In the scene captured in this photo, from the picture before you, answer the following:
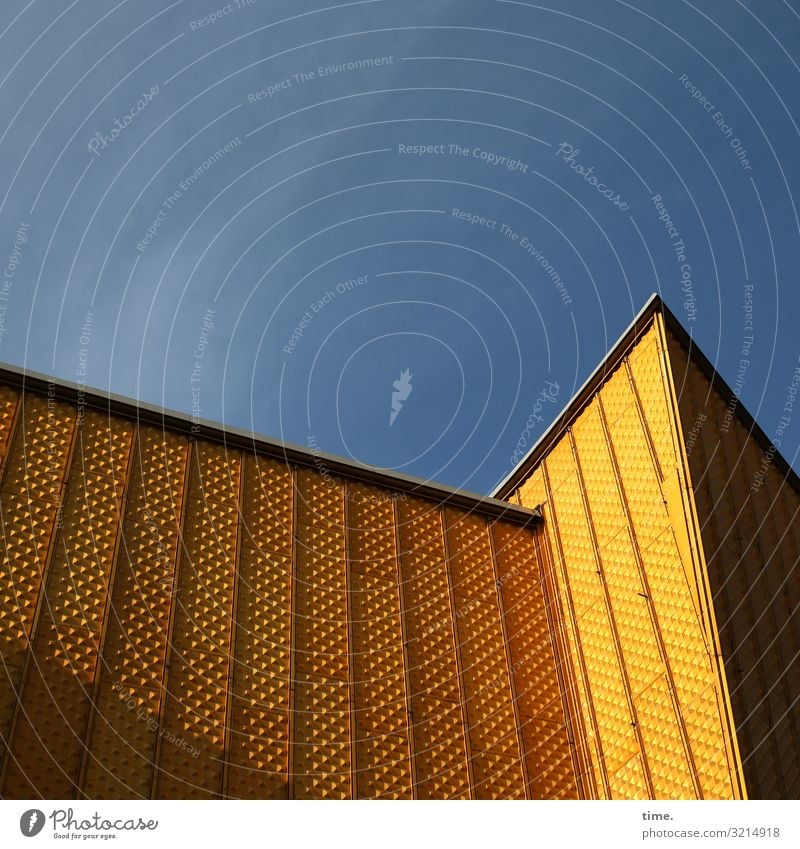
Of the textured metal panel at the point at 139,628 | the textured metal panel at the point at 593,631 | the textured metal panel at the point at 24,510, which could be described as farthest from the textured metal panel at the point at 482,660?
the textured metal panel at the point at 24,510

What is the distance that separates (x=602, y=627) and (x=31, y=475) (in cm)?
841

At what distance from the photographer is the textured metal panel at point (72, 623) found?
456 inches

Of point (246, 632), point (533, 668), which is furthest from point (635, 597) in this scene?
point (246, 632)

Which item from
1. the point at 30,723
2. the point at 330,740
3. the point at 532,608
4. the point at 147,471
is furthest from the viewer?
the point at 532,608

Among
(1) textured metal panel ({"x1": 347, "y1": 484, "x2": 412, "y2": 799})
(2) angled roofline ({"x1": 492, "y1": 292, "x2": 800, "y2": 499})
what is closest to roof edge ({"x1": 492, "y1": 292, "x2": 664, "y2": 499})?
(2) angled roofline ({"x1": 492, "y1": 292, "x2": 800, "y2": 499})

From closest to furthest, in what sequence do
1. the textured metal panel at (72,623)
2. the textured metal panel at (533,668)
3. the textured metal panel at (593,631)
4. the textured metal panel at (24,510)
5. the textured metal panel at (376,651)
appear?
the textured metal panel at (72,623), the textured metal panel at (24,510), the textured metal panel at (376,651), the textured metal panel at (593,631), the textured metal panel at (533,668)

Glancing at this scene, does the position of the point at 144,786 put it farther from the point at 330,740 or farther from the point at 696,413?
the point at 696,413

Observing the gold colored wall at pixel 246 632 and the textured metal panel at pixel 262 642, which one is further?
the textured metal panel at pixel 262 642

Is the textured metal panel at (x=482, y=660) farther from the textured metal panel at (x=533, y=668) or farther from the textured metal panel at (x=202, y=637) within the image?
the textured metal panel at (x=202, y=637)

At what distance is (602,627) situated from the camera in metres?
15.6

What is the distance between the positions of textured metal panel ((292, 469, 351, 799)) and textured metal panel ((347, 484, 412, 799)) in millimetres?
180

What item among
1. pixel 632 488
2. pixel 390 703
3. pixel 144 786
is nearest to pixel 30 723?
pixel 144 786

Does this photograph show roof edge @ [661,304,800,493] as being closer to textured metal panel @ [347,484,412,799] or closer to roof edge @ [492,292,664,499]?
roof edge @ [492,292,664,499]

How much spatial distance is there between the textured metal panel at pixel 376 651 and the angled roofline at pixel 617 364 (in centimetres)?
318
